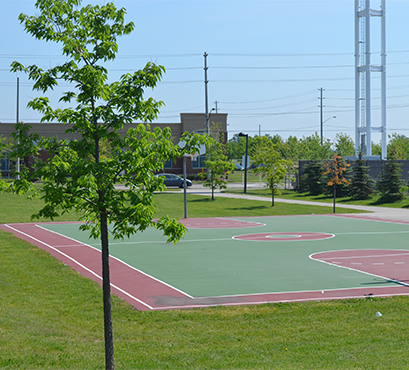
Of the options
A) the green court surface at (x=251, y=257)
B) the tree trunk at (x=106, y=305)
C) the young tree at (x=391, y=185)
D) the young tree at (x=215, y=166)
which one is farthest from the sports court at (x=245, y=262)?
the young tree at (x=215, y=166)

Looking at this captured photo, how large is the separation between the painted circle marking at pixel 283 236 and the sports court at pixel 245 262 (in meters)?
0.04

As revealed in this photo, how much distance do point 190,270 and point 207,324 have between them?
614 centimetres

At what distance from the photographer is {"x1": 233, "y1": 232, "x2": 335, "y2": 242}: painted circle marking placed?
2458cm

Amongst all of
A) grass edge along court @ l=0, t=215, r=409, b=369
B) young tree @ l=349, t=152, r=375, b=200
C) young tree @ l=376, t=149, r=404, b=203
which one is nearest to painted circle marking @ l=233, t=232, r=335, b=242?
grass edge along court @ l=0, t=215, r=409, b=369

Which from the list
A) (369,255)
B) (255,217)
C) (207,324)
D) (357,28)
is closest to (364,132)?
(357,28)

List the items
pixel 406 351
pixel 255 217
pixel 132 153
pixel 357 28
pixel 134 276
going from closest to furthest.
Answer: pixel 132 153 < pixel 406 351 < pixel 134 276 < pixel 255 217 < pixel 357 28

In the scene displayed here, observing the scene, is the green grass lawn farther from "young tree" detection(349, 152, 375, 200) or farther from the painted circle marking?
the painted circle marking

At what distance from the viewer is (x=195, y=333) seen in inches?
411

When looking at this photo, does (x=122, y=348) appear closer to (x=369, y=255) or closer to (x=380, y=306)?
(x=380, y=306)

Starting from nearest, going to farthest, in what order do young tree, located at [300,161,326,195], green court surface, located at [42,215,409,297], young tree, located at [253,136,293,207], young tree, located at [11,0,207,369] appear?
young tree, located at [11,0,207,369] → green court surface, located at [42,215,409,297] → young tree, located at [253,136,293,207] → young tree, located at [300,161,326,195]

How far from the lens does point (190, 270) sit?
17.2 metres

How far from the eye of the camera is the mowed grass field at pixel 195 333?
333 inches

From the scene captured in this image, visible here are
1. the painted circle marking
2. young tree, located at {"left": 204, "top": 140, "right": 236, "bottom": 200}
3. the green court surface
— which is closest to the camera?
the green court surface

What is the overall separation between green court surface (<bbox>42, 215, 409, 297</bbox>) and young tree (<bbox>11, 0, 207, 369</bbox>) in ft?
23.5
